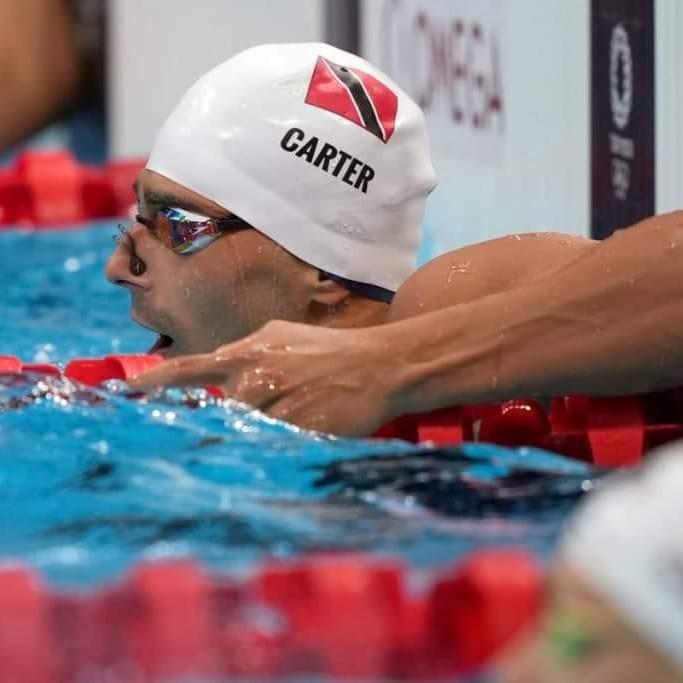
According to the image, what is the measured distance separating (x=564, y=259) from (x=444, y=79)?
2.25 meters

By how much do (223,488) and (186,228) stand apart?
0.78 m

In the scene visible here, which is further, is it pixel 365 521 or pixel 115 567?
pixel 365 521

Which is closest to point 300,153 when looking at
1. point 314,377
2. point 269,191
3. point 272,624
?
point 269,191

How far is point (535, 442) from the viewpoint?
2455mm

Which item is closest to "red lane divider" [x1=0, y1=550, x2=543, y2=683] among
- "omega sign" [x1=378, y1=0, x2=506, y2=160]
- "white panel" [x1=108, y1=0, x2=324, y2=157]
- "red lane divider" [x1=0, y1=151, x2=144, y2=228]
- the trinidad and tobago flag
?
the trinidad and tobago flag

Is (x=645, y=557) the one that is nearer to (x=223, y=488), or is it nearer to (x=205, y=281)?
(x=223, y=488)

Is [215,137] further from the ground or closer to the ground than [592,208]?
further from the ground

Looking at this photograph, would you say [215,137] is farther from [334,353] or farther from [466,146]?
[466,146]

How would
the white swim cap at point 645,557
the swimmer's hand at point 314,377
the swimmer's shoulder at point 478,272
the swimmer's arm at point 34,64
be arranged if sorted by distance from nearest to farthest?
the white swim cap at point 645,557 → the swimmer's hand at point 314,377 → the swimmer's shoulder at point 478,272 → the swimmer's arm at point 34,64

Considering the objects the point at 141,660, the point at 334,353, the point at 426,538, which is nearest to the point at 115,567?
the point at 141,660

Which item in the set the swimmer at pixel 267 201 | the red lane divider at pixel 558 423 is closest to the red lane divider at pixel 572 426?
the red lane divider at pixel 558 423

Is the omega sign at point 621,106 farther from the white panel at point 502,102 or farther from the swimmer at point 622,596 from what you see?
the swimmer at point 622,596

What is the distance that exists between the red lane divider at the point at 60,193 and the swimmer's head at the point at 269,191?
2786 millimetres

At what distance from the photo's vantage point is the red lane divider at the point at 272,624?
137 cm
